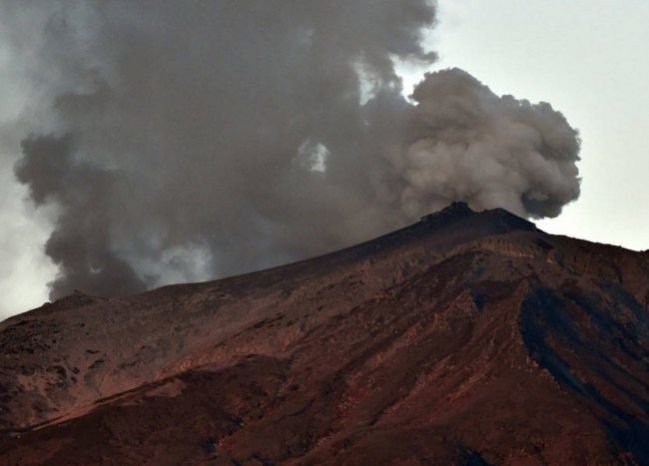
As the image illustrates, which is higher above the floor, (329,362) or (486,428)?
(329,362)

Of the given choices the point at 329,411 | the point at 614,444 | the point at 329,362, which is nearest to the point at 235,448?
the point at 329,411

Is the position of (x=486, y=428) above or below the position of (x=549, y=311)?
below

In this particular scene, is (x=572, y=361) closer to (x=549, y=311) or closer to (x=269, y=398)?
(x=549, y=311)

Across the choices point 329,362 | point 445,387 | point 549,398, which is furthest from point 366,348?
point 549,398

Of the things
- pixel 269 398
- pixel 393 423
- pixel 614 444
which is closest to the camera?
pixel 614 444

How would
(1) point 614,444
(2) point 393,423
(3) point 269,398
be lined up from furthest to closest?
(3) point 269,398 < (2) point 393,423 < (1) point 614,444

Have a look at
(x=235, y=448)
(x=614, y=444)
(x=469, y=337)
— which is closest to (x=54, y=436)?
(x=235, y=448)

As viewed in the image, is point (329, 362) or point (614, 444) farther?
point (329, 362)

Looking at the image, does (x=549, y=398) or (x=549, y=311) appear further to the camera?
(x=549, y=311)

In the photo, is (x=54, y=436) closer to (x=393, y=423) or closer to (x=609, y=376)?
(x=393, y=423)
